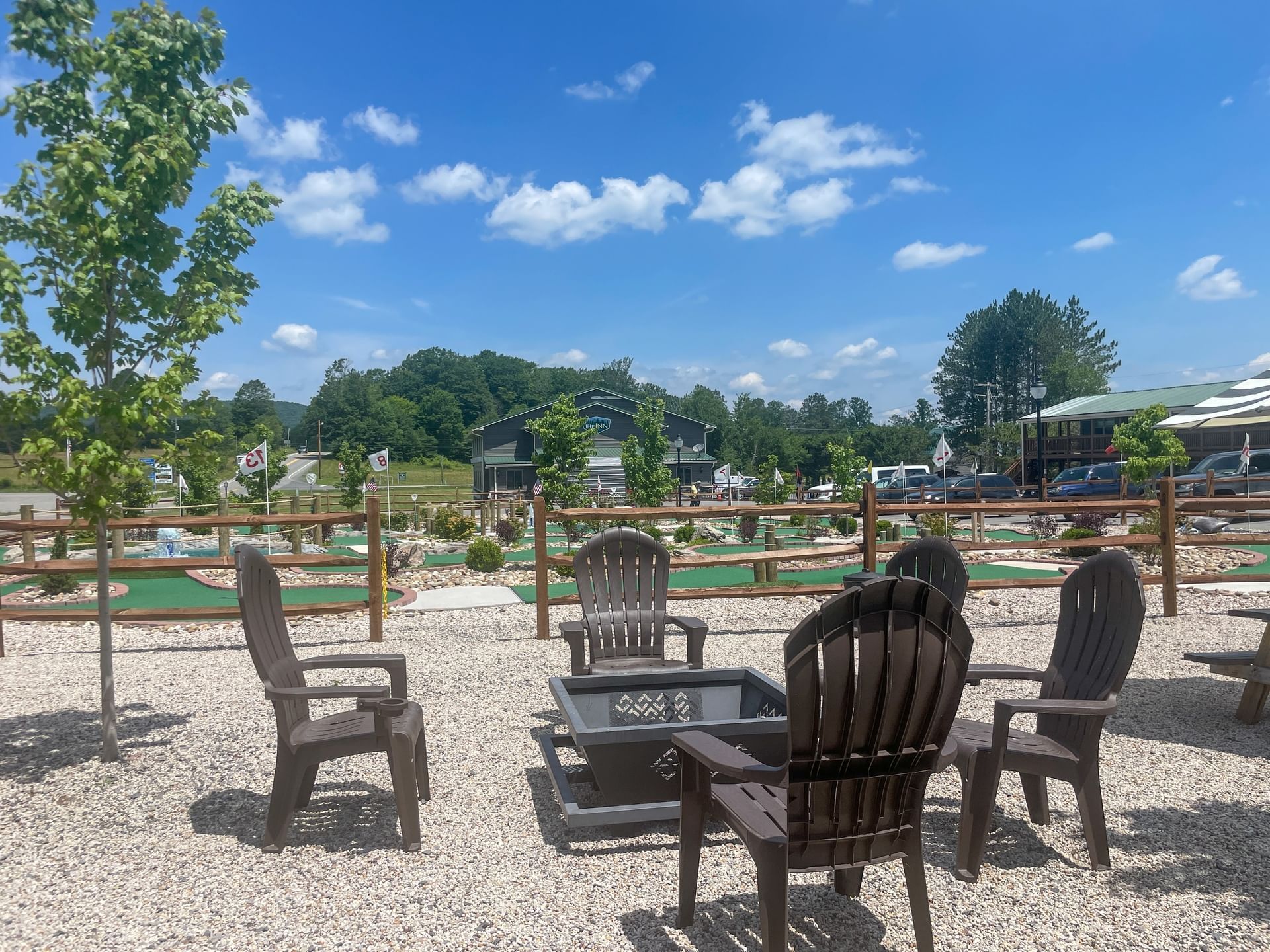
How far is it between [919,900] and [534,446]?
134ft

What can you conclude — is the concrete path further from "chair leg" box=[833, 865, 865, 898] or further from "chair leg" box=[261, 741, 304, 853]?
"chair leg" box=[833, 865, 865, 898]

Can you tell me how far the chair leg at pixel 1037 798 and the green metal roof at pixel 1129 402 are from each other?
3903 centimetres

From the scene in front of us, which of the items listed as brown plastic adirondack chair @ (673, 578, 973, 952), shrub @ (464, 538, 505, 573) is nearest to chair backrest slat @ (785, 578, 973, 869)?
brown plastic adirondack chair @ (673, 578, 973, 952)

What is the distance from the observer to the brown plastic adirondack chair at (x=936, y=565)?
14.3ft

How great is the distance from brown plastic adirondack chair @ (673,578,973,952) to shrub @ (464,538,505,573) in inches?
458

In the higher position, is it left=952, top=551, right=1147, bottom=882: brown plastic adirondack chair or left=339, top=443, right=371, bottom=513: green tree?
left=339, top=443, right=371, bottom=513: green tree

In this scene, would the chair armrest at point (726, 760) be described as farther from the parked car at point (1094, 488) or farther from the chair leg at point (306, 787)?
the parked car at point (1094, 488)

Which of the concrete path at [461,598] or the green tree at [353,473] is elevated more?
the green tree at [353,473]

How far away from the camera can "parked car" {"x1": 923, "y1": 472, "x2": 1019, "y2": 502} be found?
2945 cm

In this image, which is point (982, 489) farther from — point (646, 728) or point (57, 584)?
point (646, 728)

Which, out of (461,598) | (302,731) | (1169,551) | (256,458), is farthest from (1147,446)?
(302,731)

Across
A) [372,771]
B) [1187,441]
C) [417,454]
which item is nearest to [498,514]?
[372,771]

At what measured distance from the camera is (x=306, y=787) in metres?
3.60

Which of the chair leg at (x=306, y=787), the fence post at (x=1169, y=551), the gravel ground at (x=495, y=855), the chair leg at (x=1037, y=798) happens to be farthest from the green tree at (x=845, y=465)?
the chair leg at (x=306, y=787)
